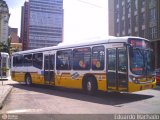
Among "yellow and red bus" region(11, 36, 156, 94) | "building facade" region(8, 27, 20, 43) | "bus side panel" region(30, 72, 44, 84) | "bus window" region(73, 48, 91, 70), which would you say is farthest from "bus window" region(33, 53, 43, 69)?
"building facade" region(8, 27, 20, 43)

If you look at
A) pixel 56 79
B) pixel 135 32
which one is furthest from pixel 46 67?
pixel 135 32

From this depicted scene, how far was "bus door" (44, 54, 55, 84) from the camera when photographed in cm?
1948

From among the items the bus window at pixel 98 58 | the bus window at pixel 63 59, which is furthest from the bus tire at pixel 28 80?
the bus window at pixel 98 58

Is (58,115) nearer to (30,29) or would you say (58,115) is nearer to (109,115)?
Answer: (109,115)

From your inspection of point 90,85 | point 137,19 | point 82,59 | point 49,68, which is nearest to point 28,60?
point 49,68

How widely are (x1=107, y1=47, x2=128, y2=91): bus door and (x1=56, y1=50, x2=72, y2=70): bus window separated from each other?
143 inches

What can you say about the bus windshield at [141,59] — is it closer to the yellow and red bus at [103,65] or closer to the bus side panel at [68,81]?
the yellow and red bus at [103,65]

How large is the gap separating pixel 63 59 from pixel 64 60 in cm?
18

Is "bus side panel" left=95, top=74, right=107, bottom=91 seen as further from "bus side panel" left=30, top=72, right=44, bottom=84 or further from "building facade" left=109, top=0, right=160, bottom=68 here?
"building facade" left=109, top=0, right=160, bottom=68

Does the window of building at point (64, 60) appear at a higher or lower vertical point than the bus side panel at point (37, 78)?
higher

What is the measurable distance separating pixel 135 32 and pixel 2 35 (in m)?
47.4

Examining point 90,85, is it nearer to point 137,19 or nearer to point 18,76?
point 18,76

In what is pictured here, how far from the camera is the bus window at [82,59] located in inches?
631

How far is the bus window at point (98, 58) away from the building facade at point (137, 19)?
27.0 meters
